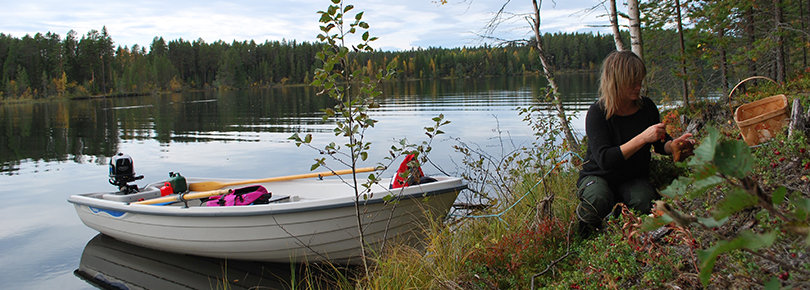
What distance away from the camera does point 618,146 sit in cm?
341

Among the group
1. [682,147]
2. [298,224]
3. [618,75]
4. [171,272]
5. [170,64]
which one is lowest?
[171,272]

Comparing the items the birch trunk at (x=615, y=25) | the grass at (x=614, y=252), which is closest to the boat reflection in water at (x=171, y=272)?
the grass at (x=614, y=252)

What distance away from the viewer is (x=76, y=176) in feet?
40.9

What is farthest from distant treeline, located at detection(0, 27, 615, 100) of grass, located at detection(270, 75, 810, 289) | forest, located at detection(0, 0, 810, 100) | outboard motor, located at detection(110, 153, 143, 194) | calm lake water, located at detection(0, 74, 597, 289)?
grass, located at detection(270, 75, 810, 289)

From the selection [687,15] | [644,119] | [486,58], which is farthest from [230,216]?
[687,15]

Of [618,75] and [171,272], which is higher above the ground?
[618,75]

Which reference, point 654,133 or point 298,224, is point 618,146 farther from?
point 298,224

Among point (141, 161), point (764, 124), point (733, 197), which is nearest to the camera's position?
point (733, 197)

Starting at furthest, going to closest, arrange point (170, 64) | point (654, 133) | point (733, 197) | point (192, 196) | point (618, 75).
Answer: point (170, 64) < point (192, 196) < point (618, 75) < point (654, 133) < point (733, 197)

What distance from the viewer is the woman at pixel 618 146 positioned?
3340 millimetres

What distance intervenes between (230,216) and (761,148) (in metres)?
4.88

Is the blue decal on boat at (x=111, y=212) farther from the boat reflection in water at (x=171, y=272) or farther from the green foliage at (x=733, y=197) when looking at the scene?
the green foliage at (x=733, y=197)

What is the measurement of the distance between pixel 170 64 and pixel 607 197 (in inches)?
4289

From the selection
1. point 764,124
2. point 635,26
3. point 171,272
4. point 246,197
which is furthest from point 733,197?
point 171,272
